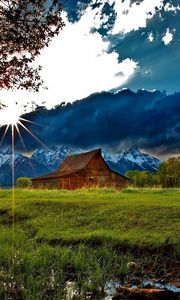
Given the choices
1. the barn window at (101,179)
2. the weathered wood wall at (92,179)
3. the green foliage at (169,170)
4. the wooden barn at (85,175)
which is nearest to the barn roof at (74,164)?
the wooden barn at (85,175)

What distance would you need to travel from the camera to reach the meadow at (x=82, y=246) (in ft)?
32.1

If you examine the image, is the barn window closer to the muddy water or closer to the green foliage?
the green foliage

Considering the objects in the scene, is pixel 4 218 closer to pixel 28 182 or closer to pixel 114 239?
pixel 114 239

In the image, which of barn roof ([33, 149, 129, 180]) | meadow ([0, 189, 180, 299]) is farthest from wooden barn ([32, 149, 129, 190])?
meadow ([0, 189, 180, 299])

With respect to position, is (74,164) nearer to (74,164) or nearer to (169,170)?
(74,164)

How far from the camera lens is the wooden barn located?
2749 inches

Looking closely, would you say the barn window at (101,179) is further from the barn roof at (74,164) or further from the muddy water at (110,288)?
the muddy water at (110,288)

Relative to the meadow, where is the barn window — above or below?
above

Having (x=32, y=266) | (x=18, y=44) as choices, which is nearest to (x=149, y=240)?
(x=32, y=266)

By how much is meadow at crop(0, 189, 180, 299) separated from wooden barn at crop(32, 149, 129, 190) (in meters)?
45.0

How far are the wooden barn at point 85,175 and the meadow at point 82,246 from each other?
45.0m

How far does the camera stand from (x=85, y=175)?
7075 centimetres

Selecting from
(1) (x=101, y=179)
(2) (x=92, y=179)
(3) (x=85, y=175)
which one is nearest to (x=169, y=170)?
(1) (x=101, y=179)

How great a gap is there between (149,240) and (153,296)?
621 cm
